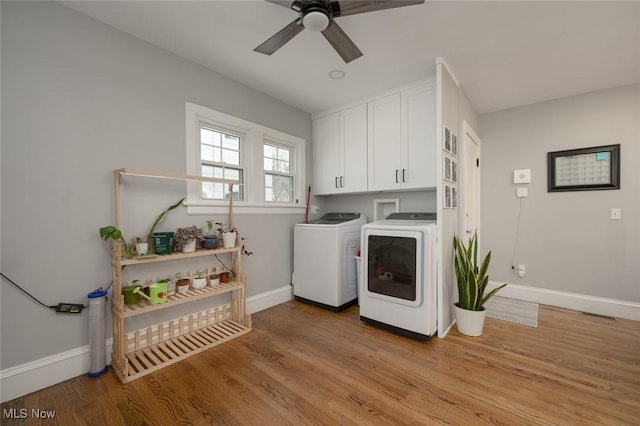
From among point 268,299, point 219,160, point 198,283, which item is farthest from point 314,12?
point 268,299

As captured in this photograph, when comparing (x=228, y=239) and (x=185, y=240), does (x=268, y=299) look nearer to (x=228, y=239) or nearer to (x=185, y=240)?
(x=228, y=239)

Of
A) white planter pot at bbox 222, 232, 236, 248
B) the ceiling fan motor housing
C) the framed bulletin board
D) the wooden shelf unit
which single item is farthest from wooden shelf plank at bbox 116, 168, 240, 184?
the framed bulletin board

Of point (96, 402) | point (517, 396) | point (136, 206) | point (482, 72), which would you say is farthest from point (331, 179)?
point (96, 402)

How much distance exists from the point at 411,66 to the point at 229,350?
Result: 2988 millimetres

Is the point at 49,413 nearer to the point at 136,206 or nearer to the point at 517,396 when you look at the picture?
the point at 136,206

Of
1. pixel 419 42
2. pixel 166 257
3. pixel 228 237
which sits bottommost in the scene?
pixel 166 257

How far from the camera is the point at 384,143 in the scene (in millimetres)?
2912

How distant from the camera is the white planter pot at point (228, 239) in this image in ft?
7.77

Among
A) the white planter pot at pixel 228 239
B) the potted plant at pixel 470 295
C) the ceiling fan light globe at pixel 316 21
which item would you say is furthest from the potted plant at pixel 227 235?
the potted plant at pixel 470 295

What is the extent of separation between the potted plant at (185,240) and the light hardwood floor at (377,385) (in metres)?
0.85

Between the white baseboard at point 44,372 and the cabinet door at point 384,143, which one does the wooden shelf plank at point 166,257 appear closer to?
the white baseboard at point 44,372

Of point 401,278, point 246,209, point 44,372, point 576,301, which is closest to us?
point 44,372

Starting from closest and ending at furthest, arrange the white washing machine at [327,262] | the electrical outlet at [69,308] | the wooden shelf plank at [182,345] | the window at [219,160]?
the electrical outlet at [69,308], the wooden shelf plank at [182,345], the window at [219,160], the white washing machine at [327,262]

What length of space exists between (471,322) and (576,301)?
1.67 m
